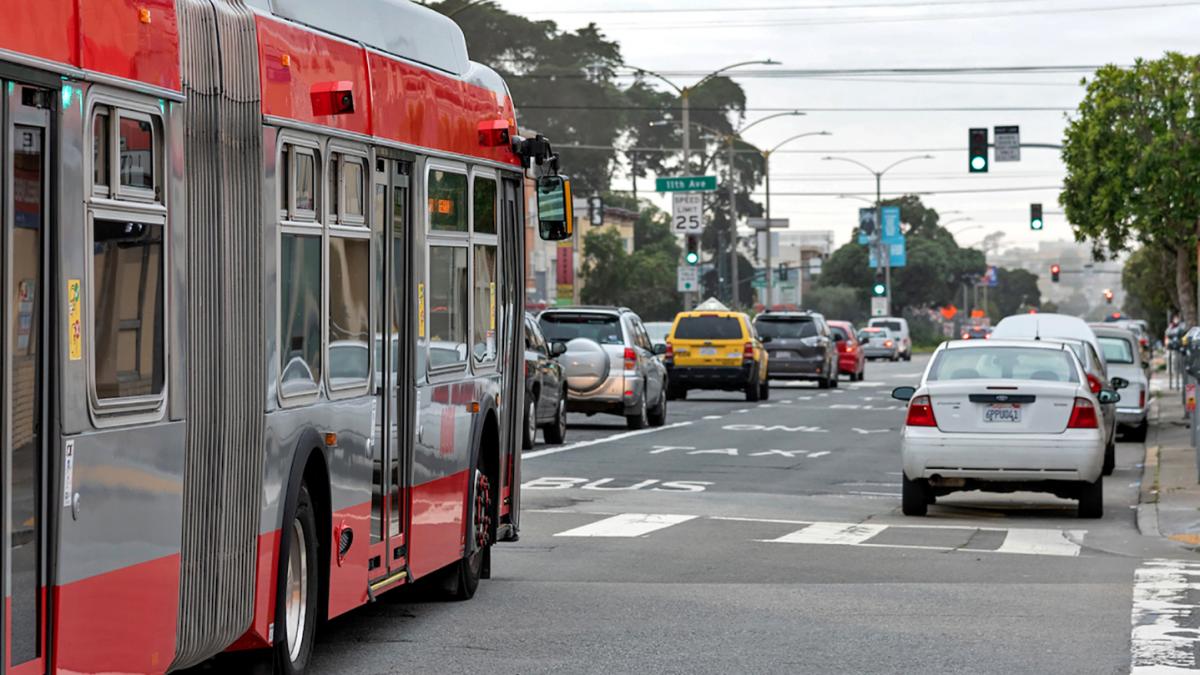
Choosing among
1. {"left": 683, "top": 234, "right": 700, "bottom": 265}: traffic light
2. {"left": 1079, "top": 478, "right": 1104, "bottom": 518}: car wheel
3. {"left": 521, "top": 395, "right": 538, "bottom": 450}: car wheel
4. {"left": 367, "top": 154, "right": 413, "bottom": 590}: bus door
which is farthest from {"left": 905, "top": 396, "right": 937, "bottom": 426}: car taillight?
{"left": 683, "top": 234, "right": 700, "bottom": 265}: traffic light

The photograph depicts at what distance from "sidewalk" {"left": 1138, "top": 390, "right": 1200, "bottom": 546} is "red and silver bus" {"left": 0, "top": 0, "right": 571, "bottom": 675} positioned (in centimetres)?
752

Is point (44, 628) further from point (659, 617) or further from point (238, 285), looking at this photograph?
point (659, 617)

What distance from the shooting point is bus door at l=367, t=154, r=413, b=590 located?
10016 millimetres

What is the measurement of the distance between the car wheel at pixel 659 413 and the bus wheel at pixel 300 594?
24160mm

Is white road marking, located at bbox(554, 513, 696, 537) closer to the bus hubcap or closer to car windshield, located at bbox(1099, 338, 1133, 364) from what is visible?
the bus hubcap

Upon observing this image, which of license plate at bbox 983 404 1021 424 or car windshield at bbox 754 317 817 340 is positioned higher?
car windshield at bbox 754 317 817 340

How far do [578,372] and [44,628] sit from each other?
25.2m

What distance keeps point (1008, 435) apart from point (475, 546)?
7011mm

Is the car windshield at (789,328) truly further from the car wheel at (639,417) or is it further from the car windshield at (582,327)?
the car windshield at (582,327)

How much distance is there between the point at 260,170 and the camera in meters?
8.16

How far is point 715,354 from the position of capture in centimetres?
4225

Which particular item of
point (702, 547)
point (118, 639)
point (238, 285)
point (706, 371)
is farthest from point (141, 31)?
point (706, 371)

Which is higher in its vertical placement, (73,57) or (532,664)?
(73,57)

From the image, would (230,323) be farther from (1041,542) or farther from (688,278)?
(688,278)
